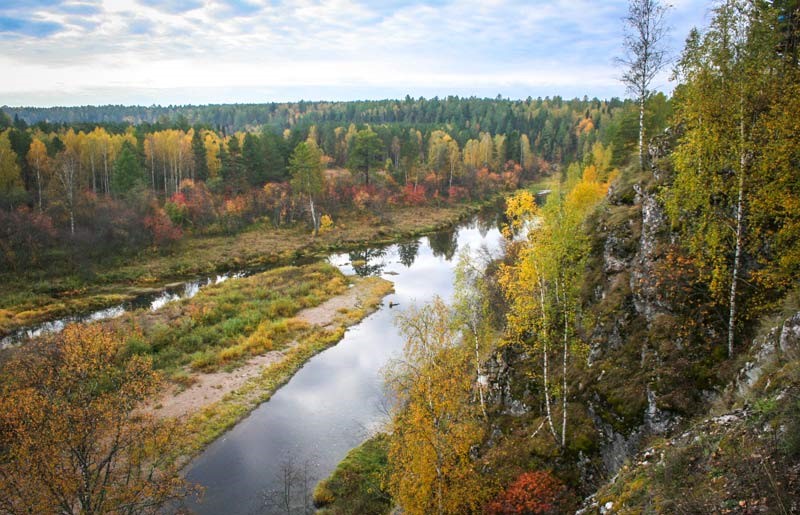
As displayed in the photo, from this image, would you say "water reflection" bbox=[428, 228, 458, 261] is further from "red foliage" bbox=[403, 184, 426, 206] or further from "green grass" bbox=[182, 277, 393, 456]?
"green grass" bbox=[182, 277, 393, 456]

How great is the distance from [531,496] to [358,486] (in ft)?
30.0

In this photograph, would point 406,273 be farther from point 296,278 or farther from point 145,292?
point 145,292

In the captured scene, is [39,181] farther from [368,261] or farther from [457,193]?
[457,193]

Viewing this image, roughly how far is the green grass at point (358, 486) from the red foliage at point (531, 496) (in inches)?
199

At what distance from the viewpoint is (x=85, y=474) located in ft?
46.4

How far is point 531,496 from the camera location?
14289 mm

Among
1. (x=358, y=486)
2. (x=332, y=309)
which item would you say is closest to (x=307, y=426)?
(x=358, y=486)

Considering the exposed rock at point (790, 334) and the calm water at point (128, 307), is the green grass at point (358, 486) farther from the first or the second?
the calm water at point (128, 307)

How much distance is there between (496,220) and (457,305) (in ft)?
204

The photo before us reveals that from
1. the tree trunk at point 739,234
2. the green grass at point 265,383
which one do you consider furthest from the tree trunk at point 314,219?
the tree trunk at point 739,234

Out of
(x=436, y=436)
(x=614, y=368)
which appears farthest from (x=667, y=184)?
(x=436, y=436)

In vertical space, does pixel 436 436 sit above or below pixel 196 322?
above

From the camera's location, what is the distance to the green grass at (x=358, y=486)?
19.2m

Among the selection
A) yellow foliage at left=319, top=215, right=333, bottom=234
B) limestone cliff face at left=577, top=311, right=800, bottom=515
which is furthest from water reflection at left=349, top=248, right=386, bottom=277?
limestone cliff face at left=577, top=311, right=800, bottom=515
